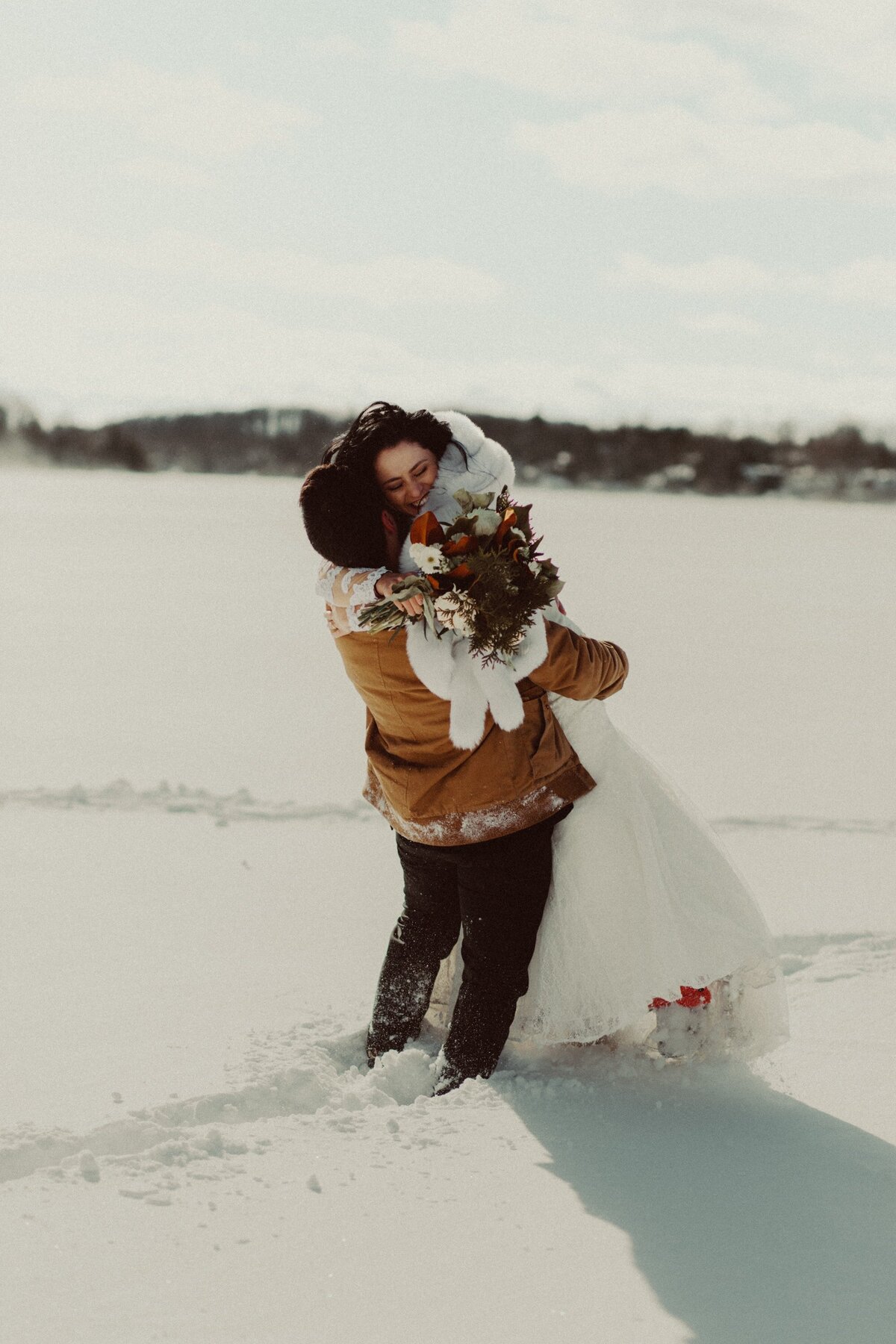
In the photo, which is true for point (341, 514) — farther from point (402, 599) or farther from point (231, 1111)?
point (231, 1111)

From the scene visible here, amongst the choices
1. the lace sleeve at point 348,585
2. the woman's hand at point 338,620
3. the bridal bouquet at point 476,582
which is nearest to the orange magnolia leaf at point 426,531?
the bridal bouquet at point 476,582

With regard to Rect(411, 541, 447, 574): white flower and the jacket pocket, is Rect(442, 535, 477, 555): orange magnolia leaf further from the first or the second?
the jacket pocket

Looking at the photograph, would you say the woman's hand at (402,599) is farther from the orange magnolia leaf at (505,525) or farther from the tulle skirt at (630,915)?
the tulle skirt at (630,915)

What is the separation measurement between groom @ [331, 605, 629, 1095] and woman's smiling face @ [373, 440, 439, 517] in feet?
0.87

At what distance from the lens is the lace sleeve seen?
2.30 m

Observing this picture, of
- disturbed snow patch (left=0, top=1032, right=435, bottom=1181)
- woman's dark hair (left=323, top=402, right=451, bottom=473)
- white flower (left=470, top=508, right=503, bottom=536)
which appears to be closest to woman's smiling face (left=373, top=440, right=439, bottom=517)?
woman's dark hair (left=323, top=402, right=451, bottom=473)

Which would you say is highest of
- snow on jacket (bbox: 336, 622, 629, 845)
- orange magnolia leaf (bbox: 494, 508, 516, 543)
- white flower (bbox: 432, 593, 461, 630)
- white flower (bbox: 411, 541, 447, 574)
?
orange magnolia leaf (bbox: 494, 508, 516, 543)

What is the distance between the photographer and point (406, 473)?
7.66 ft

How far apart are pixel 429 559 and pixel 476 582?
0.09 m

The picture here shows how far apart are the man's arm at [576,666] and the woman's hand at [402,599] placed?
10.4 inches

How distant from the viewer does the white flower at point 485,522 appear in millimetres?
2260

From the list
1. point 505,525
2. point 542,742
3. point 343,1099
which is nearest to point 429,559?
point 505,525

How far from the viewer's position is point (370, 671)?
7.92ft

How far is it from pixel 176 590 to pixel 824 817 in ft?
32.3
